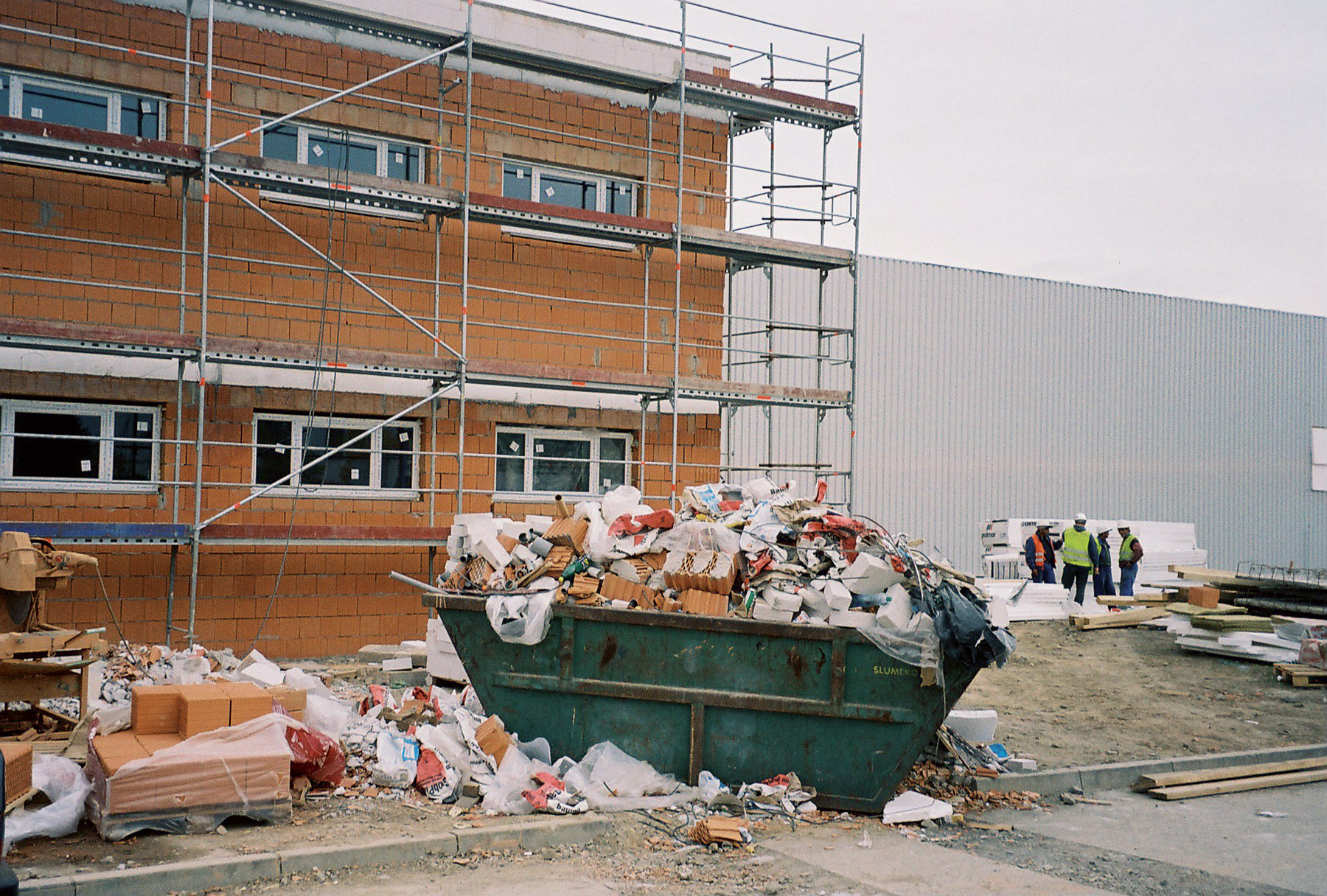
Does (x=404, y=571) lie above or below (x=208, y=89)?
below

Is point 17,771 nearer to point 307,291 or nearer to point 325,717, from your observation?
point 325,717

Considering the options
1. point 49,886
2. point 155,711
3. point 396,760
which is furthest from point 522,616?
point 49,886

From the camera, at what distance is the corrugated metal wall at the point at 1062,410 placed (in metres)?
21.3

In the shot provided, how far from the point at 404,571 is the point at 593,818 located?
6.56m

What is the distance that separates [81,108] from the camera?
36.0ft

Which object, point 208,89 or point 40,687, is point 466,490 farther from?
point 40,687

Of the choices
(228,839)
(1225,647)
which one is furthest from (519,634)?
(1225,647)

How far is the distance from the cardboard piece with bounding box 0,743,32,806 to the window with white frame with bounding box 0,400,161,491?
195 inches

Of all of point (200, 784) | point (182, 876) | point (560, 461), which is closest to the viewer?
point (182, 876)

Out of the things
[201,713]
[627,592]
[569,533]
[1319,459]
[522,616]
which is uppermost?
[1319,459]

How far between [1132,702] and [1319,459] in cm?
2112

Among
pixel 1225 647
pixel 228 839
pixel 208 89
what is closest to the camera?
pixel 228 839

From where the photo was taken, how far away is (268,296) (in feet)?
38.1

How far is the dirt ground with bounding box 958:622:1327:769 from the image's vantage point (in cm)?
957
